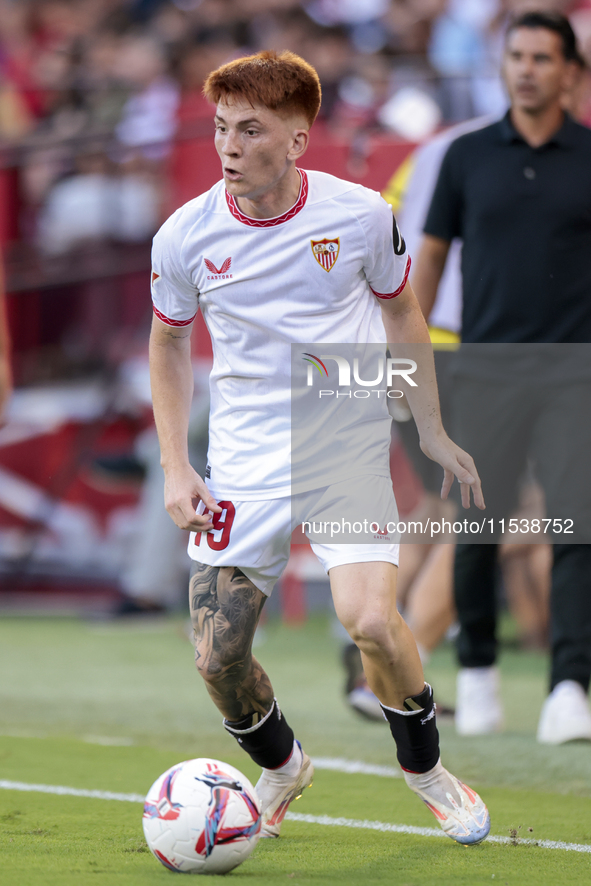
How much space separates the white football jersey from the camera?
347cm

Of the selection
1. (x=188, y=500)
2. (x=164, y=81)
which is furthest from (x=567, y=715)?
(x=164, y=81)

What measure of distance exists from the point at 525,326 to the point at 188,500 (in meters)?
2.17

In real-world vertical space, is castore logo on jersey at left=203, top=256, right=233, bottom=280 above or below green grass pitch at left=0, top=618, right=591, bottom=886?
above

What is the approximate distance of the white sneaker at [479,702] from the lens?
17.4ft

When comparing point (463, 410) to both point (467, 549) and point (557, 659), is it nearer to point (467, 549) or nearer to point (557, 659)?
point (467, 549)

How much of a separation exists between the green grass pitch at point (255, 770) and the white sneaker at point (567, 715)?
8 cm

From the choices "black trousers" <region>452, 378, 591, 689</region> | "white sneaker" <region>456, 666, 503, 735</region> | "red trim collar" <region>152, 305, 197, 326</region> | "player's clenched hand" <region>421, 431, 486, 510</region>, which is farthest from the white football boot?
"white sneaker" <region>456, 666, 503, 735</region>

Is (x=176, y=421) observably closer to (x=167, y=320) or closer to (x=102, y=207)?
(x=167, y=320)

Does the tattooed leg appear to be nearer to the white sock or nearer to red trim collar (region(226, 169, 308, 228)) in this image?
the white sock

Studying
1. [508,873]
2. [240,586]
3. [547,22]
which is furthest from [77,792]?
[547,22]

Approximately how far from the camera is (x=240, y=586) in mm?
3557

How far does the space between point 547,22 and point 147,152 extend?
499 centimetres

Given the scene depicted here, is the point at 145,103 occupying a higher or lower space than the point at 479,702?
higher

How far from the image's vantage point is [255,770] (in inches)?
186
